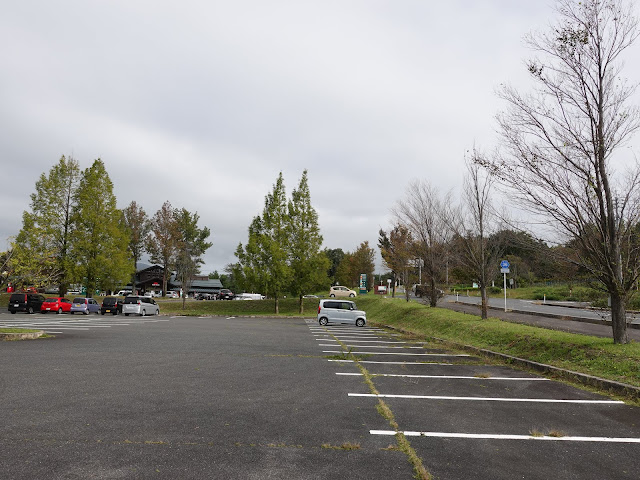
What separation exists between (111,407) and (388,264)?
35.3m

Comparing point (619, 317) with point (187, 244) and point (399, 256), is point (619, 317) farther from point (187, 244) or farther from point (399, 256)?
point (187, 244)

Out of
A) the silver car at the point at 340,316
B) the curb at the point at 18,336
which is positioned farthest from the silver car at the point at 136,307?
the curb at the point at 18,336

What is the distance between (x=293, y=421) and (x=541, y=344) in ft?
29.3

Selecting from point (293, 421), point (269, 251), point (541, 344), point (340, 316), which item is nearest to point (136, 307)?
point (269, 251)

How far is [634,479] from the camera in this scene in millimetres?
4023

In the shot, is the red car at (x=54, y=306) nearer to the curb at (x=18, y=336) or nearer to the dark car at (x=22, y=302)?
the dark car at (x=22, y=302)

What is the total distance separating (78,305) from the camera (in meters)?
32.9

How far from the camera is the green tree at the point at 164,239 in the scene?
5719 cm

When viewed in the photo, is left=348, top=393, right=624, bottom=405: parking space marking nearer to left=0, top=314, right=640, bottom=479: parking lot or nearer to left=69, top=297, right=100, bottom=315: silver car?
left=0, top=314, right=640, bottom=479: parking lot

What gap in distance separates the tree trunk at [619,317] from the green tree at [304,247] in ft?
83.5

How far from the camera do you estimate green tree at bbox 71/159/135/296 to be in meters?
37.1

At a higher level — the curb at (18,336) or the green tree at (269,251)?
the green tree at (269,251)

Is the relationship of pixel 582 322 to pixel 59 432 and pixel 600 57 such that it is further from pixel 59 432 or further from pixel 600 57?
pixel 59 432

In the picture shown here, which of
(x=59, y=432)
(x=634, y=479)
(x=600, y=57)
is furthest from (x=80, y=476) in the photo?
(x=600, y=57)
